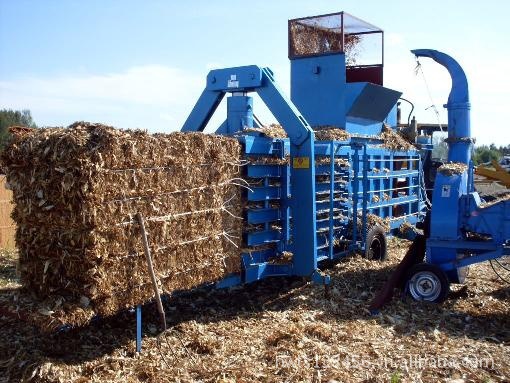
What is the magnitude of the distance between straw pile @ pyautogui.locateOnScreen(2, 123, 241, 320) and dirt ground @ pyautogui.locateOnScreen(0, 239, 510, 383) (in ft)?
1.90

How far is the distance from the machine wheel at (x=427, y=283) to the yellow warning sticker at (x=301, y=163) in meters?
1.96

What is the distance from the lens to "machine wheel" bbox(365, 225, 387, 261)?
9086 mm

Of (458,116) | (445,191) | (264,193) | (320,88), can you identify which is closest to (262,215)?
(264,193)

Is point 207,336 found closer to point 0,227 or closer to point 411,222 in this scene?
point 411,222

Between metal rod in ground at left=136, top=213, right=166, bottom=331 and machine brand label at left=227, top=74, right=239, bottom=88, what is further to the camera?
machine brand label at left=227, top=74, right=239, bottom=88

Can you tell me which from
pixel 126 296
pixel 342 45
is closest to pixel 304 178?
pixel 126 296

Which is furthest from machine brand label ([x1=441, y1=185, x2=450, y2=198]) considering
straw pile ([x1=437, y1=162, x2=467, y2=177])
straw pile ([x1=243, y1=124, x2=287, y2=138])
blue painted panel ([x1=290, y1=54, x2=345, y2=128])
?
blue painted panel ([x1=290, y1=54, x2=345, y2=128])

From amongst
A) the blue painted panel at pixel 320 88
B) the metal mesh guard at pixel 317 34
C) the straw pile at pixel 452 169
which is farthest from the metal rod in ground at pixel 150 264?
the metal mesh guard at pixel 317 34

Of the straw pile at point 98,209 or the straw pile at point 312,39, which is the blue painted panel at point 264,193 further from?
the straw pile at point 312,39

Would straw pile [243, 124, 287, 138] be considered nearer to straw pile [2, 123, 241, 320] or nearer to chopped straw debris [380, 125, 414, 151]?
straw pile [2, 123, 241, 320]

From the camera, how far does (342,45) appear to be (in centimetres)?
1051

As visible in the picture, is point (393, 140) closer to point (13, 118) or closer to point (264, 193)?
point (264, 193)

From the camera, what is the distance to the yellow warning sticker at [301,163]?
24.0ft

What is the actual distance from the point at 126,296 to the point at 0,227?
10.7 metres
